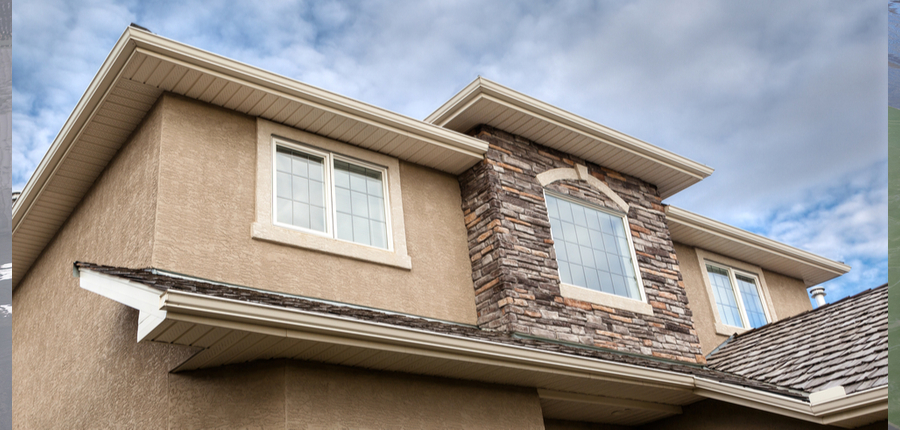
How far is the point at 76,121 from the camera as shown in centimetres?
794

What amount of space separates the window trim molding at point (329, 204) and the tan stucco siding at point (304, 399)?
6.22 feet

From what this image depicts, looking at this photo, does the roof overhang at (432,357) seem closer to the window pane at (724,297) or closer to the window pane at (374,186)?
the window pane at (374,186)

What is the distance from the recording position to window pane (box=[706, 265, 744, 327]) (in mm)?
13144

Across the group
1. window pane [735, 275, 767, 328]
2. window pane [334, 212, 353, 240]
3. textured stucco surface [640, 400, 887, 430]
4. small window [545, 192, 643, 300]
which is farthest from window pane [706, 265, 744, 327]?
window pane [334, 212, 353, 240]

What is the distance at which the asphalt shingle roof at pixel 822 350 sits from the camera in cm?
782

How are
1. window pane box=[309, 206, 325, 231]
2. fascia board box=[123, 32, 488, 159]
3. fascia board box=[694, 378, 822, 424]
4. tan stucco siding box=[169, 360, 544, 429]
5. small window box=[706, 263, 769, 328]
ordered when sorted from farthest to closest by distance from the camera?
small window box=[706, 263, 769, 328] → window pane box=[309, 206, 325, 231] → fascia board box=[694, 378, 822, 424] → fascia board box=[123, 32, 488, 159] → tan stucco siding box=[169, 360, 544, 429]

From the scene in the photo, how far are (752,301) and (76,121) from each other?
41.7 ft

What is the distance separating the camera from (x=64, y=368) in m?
8.35

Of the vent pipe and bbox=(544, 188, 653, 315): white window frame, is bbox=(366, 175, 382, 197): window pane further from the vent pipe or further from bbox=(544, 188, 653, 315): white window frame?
the vent pipe

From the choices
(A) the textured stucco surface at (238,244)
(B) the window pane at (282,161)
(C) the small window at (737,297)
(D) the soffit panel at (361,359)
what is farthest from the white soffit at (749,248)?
(B) the window pane at (282,161)

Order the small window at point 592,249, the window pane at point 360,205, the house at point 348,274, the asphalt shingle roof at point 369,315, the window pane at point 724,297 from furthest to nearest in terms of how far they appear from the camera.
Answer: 1. the window pane at point 724,297
2. the small window at point 592,249
3. the window pane at point 360,205
4. the house at point 348,274
5. the asphalt shingle roof at point 369,315

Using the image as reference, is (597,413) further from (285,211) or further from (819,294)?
(819,294)

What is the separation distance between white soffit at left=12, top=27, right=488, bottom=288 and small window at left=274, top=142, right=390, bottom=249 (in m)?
0.38

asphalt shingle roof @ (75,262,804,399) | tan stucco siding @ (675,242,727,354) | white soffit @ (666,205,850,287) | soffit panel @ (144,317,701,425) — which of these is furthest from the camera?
white soffit @ (666,205,850,287)
